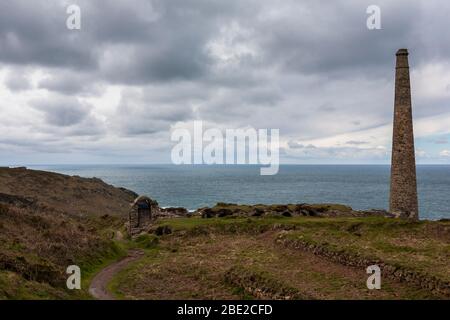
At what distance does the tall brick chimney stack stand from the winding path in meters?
30.1

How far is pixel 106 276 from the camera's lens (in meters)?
29.7

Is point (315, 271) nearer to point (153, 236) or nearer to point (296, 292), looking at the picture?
point (296, 292)

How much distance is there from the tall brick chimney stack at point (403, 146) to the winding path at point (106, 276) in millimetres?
30095

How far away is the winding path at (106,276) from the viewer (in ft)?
82.3

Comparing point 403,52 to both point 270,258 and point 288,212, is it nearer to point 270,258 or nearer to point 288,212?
point 288,212

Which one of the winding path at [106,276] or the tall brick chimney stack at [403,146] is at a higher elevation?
the tall brick chimney stack at [403,146]

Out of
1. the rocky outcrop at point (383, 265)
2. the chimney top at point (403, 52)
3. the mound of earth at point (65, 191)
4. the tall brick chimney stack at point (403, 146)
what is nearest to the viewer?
the rocky outcrop at point (383, 265)

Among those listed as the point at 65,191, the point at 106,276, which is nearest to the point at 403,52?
the point at 106,276

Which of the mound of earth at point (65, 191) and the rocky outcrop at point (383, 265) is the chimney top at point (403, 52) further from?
the mound of earth at point (65, 191)

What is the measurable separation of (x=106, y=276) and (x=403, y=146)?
115ft

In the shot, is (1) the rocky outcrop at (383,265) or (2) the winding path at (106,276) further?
(2) the winding path at (106,276)

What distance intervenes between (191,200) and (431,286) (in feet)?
389

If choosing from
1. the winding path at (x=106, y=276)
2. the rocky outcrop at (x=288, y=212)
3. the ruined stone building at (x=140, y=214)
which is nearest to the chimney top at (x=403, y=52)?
the rocky outcrop at (x=288, y=212)
